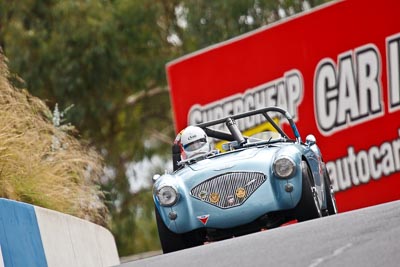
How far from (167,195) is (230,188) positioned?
64cm

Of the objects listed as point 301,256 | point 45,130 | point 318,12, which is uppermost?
point 318,12

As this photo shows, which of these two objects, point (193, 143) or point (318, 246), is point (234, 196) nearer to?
point (193, 143)

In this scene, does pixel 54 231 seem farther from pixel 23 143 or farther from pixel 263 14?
pixel 263 14

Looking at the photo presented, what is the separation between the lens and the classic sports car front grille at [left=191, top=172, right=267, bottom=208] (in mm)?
13742

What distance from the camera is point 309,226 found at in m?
12.0

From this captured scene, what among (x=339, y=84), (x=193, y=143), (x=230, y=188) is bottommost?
(x=230, y=188)

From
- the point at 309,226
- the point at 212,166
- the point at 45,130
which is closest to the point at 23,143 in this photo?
the point at 45,130

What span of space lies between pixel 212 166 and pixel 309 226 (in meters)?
2.28

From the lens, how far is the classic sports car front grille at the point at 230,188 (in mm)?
13742

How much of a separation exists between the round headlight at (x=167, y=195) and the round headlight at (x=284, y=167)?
3.23 ft

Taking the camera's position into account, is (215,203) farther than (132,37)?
No

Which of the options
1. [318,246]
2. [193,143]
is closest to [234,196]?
[193,143]

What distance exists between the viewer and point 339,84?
80.1 feet

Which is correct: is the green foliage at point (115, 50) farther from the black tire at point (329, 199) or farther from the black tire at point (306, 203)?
the black tire at point (306, 203)
